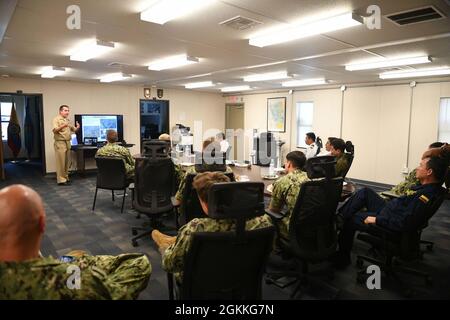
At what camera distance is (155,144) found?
3.61m

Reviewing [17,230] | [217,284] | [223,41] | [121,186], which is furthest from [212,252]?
[121,186]

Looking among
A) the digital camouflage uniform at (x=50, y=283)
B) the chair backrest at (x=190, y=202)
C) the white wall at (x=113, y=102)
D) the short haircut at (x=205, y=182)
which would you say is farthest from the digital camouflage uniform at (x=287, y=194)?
the white wall at (x=113, y=102)

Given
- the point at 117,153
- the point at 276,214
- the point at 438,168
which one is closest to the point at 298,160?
the point at 276,214

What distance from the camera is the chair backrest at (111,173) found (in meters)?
4.64

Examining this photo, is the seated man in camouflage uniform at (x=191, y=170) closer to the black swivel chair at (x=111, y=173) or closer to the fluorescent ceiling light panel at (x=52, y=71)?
the black swivel chair at (x=111, y=173)

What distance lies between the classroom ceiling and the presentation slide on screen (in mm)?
2307

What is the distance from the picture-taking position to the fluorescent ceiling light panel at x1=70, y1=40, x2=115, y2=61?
12.4ft

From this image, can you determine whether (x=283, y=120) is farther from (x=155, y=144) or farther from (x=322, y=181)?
(x=322, y=181)

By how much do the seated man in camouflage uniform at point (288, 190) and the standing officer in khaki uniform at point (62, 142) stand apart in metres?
5.65

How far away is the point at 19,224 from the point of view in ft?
3.78

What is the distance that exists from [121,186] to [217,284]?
349cm

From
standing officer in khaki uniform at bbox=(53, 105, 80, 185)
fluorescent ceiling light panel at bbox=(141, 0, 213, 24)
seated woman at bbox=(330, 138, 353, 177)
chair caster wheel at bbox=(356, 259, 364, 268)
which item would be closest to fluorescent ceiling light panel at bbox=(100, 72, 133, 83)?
standing officer in khaki uniform at bbox=(53, 105, 80, 185)

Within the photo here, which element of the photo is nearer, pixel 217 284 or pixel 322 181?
pixel 217 284

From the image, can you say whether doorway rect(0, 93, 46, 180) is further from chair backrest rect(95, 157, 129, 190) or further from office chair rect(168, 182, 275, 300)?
office chair rect(168, 182, 275, 300)
